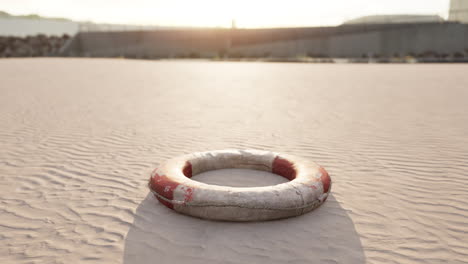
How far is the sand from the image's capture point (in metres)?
2.97

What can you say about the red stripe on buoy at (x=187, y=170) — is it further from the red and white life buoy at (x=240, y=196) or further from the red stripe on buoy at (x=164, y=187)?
the red stripe on buoy at (x=164, y=187)

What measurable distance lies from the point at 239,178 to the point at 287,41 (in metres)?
30.9

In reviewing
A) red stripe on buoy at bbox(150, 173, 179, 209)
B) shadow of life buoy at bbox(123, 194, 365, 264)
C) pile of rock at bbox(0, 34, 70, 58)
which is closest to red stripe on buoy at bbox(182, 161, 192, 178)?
red stripe on buoy at bbox(150, 173, 179, 209)

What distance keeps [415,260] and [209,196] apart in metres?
1.79

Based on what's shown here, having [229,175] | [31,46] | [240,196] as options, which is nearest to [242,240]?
[240,196]

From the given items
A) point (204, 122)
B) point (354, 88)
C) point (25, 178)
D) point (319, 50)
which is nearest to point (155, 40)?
point (319, 50)

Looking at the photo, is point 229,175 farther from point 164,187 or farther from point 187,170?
point 164,187

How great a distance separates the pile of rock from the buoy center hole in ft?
113

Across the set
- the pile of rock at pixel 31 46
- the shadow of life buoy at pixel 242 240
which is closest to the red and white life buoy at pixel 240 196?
the shadow of life buoy at pixel 242 240

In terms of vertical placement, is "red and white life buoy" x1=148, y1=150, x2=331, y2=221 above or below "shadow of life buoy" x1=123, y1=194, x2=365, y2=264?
above

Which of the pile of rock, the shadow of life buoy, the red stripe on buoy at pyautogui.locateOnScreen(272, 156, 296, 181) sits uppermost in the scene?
the pile of rock

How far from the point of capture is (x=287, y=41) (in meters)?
33.5

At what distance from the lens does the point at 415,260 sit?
2.81 m

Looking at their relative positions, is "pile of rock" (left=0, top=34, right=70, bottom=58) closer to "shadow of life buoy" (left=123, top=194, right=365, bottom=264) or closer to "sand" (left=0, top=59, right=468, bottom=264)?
"sand" (left=0, top=59, right=468, bottom=264)
